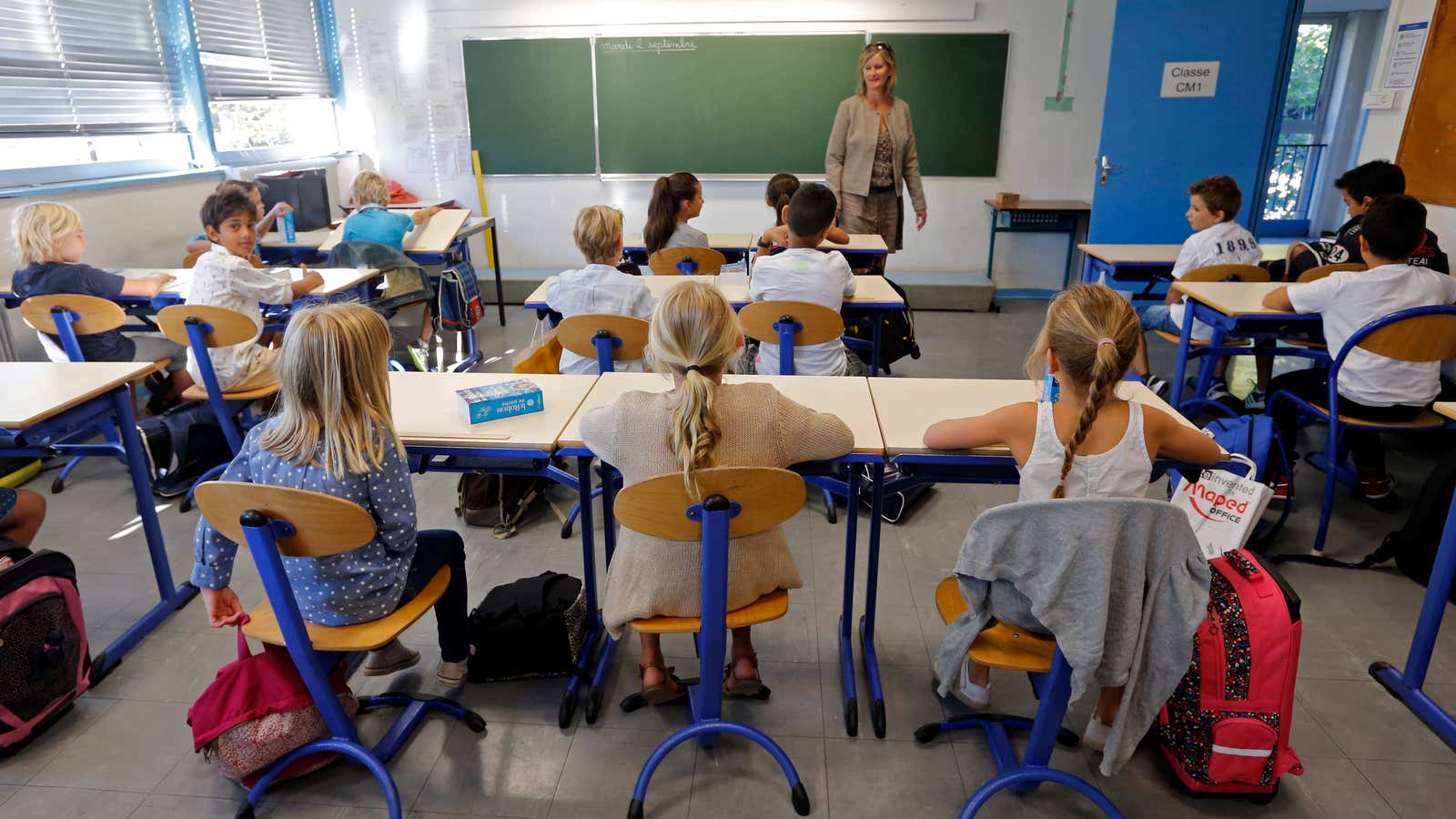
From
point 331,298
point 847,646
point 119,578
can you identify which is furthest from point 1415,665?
point 331,298

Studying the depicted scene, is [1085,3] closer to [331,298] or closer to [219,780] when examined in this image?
[331,298]

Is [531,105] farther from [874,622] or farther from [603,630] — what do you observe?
[874,622]

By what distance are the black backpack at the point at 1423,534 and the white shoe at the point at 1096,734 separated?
1368mm

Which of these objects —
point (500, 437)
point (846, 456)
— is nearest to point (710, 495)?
point (846, 456)

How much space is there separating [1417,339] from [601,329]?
242 centimetres

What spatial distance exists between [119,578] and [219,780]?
3.71ft

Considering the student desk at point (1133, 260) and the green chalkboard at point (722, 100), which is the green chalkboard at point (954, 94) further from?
the student desk at point (1133, 260)

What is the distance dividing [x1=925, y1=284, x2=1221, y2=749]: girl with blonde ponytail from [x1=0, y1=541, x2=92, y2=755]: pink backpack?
6.77 ft

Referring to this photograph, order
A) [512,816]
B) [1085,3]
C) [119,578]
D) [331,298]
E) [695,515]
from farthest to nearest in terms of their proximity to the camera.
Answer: [1085,3]
[331,298]
[119,578]
[512,816]
[695,515]

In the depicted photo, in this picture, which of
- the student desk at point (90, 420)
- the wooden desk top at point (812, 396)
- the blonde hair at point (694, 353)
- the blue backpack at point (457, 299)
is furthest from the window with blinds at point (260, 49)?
the blonde hair at point (694, 353)

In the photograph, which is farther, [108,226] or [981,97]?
[981,97]

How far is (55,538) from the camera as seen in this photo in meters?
2.79

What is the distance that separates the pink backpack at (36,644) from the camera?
5.88ft

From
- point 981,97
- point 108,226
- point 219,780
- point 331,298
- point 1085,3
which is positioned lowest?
point 219,780
